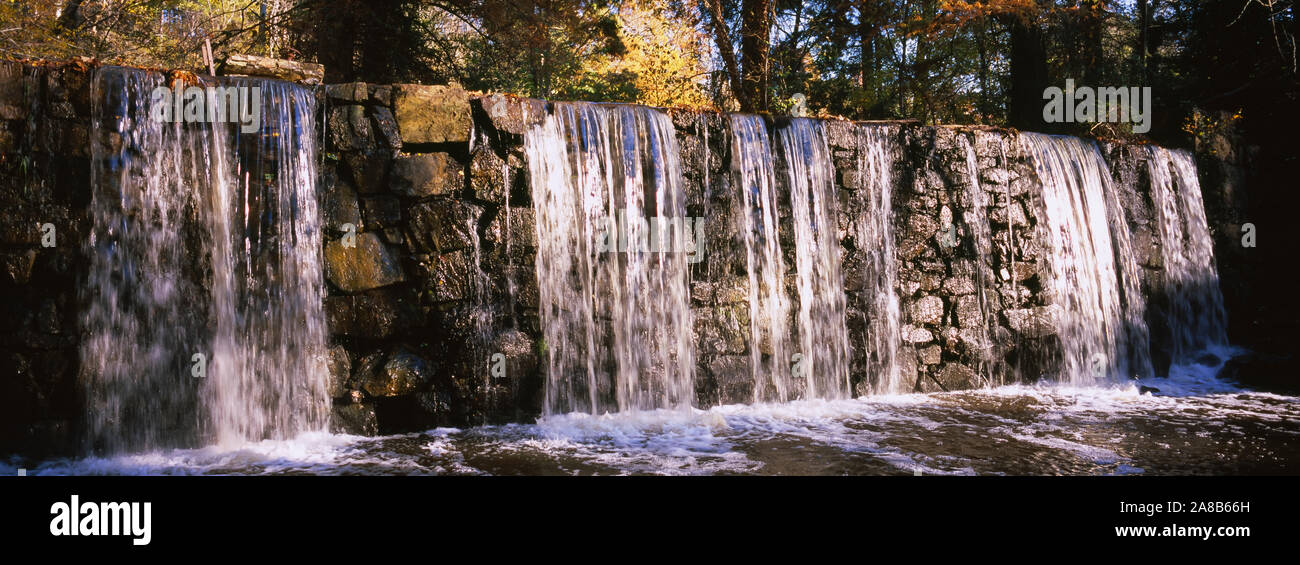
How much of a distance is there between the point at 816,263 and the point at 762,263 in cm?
68

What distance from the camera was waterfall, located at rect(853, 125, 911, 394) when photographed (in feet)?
29.5

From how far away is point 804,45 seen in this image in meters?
15.4

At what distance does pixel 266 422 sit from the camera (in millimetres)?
6480

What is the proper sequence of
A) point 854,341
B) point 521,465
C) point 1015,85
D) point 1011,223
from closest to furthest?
point 521,465 < point 854,341 < point 1011,223 < point 1015,85

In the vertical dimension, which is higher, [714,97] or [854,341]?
[714,97]

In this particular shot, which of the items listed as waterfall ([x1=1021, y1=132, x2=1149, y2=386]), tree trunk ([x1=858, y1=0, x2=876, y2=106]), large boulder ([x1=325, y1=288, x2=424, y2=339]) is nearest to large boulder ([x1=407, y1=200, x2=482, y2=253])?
large boulder ([x1=325, y1=288, x2=424, y2=339])

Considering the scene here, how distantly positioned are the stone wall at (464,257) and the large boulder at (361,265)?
0.01 metres

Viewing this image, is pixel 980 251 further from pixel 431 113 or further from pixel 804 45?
pixel 804 45

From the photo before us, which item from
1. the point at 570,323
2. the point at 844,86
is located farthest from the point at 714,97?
the point at 570,323

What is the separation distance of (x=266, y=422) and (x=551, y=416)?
228cm

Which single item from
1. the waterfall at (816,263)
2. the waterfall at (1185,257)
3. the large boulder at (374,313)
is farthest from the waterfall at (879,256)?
the large boulder at (374,313)

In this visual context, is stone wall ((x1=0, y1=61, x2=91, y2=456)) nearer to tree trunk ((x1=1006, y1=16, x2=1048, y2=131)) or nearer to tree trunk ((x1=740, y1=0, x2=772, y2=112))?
tree trunk ((x1=740, y1=0, x2=772, y2=112))

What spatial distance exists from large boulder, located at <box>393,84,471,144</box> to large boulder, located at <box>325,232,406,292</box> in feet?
3.06
